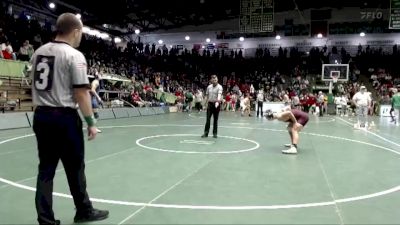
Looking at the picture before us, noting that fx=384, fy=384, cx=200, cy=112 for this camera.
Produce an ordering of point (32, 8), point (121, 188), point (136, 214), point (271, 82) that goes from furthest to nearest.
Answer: point (271, 82)
point (32, 8)
point (121, 188)
point (136, 214)

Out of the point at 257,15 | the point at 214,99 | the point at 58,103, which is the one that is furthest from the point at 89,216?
the point at 257,15

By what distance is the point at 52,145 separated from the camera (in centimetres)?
349

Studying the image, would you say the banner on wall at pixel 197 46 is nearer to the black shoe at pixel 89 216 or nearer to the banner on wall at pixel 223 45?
the banner on wall at pixel 223 45

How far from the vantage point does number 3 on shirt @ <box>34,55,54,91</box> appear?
3424 millimetres

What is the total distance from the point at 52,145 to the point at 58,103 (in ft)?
1.29

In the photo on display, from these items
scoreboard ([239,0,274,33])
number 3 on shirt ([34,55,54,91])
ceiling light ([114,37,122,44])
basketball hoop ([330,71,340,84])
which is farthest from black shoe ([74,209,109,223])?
ceiling light ([114,37,122,44])

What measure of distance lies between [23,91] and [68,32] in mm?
15574

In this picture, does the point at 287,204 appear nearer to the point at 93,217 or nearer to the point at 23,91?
the point at 93,217

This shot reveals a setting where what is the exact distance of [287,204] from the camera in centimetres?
449

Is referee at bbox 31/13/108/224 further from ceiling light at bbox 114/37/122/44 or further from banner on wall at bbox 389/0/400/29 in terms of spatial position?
ceiling light at bbox 114/37/122/44

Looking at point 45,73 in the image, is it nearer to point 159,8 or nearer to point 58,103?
point 58,103

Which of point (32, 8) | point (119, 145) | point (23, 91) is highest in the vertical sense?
point (32, 8)

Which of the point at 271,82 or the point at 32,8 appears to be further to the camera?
the point at 271,82

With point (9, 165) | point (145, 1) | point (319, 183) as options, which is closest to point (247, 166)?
point (319, 183)
